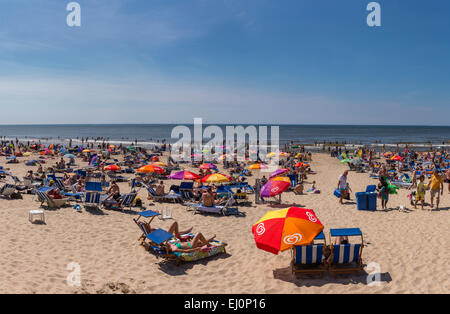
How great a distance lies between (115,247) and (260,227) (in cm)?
346

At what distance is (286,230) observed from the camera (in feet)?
17.0

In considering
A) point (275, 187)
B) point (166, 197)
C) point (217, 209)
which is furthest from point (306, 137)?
point (217, 209)

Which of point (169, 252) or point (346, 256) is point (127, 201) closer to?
point (169, 252)

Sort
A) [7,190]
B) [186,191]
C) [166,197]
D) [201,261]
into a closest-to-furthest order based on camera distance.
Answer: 1. [201,261]
2. [7,190]
3. [166,197]
4. [186,191]

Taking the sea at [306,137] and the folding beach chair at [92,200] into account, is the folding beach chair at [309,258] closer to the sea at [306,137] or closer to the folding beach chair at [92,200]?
the folding beach chair at [92,200]

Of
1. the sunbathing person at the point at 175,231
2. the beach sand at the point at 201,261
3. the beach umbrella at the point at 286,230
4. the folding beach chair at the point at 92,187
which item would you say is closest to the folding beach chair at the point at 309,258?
the beach sand at the point at 201,261

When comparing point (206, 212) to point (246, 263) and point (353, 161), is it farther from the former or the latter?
point (353, 161)

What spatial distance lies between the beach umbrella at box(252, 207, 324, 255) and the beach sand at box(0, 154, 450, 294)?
73cm

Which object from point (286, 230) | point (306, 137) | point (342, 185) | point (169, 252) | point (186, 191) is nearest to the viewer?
point (286, 230)

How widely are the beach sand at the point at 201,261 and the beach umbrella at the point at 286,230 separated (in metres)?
0.73

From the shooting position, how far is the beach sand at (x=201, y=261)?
5.02m

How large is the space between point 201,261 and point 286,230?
2.10m

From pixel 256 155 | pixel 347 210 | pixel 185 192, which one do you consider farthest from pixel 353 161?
pixel 185 192

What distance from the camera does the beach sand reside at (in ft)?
16.5
